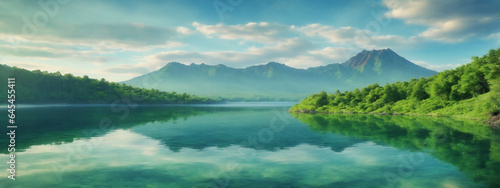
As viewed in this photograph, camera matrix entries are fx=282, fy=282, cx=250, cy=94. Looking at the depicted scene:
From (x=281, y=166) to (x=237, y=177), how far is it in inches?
178

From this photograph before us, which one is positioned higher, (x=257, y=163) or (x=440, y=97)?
(x=440, y=97)

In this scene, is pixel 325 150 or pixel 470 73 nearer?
pixel 325 150

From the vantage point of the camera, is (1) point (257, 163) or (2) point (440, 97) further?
(2) point (440, 97)

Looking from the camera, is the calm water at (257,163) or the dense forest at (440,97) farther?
the dense forest at (440,97)

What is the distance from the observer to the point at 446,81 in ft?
263

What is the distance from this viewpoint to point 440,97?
8088 cm

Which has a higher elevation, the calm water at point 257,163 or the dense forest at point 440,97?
the dense forest at point 440,97

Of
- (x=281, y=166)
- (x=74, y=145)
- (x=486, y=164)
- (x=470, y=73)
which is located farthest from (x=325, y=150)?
(x=470, y=73)

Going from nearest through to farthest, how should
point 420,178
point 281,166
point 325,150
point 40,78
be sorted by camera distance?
point 420,178 < point 281,166 < point 325,150 < point 40,78

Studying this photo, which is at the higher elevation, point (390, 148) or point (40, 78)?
point (40, 78)

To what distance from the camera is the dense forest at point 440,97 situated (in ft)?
184

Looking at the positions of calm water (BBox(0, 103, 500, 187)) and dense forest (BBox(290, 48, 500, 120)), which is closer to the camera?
calm water (BBox(0, 103, 500, 187))

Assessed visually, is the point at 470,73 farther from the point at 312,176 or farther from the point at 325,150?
the point at 312,176

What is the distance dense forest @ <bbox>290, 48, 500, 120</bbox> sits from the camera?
5594 cm
